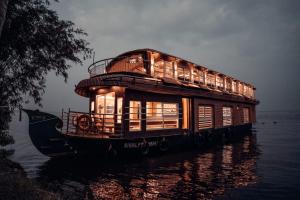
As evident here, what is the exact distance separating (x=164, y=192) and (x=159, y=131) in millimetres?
5980

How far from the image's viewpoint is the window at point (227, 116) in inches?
887

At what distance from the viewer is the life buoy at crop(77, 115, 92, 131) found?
12084 millimetres

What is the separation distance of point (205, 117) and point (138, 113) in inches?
317

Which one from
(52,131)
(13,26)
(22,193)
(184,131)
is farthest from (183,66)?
(22,193)

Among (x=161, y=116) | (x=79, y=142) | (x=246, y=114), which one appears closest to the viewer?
(x=79, y=142)

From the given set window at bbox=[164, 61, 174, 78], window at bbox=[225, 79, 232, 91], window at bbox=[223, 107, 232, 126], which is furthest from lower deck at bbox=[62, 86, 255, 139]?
window at bbox=[225, 79, 232, 91]

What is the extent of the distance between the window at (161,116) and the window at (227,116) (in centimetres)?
907

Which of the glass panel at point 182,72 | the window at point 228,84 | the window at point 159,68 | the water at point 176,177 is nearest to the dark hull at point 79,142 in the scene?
the water at point 176,177

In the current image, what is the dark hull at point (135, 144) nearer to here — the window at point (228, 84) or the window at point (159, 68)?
the window at point (159, 68)

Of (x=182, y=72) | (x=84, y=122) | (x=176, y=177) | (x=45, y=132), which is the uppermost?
(x=182, y=72)

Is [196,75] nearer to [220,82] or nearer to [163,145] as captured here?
[220,82]

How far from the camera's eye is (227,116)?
23.1 m

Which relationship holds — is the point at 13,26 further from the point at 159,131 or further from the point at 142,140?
the point at 159,131

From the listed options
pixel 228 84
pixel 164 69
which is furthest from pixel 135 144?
Answer: pixel 228 84
